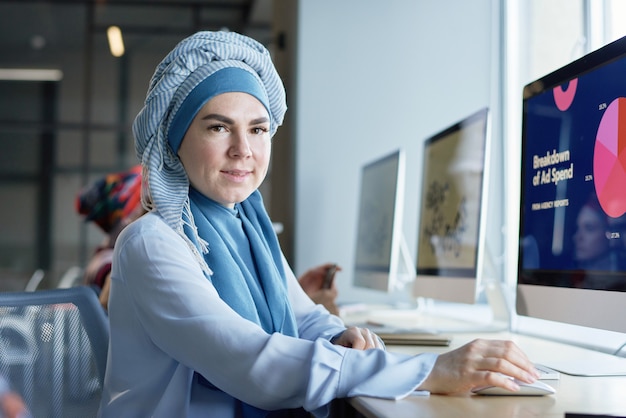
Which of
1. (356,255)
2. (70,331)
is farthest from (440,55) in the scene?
(70,331)

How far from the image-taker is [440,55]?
12.5ft

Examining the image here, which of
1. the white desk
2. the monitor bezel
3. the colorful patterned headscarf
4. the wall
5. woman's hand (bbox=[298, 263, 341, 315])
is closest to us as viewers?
the white desk

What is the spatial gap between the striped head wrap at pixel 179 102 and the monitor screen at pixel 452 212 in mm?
912

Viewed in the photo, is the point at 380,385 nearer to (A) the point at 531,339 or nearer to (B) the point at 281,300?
(B) the point at 281,300

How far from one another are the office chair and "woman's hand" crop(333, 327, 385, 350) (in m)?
0.49

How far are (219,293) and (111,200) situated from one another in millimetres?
2310

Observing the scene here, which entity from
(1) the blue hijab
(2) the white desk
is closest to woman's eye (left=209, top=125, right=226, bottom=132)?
(1) the blue hijab

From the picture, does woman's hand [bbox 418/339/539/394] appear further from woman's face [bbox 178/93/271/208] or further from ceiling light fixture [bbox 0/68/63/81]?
ceiling light fixture [bbox 0/68/63/81]

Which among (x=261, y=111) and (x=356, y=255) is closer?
(x=261, y=111)

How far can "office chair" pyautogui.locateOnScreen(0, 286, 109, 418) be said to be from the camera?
4.99ft

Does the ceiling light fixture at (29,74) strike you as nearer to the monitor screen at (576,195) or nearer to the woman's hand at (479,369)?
the monitor screen at (576,195)

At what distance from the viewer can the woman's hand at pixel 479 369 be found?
1202 millimetres

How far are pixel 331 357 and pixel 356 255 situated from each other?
232cm

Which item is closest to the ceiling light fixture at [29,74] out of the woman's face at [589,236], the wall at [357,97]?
the wall at [357,97]
